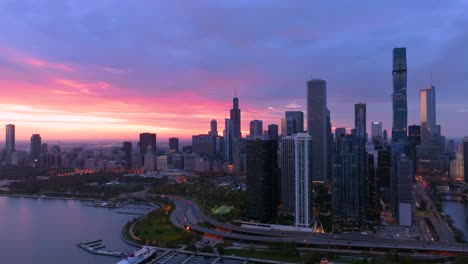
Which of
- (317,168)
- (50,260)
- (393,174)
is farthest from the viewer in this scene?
(317,168)

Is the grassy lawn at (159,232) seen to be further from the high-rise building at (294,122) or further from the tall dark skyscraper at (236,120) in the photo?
the tall dark skyscraper at (236,120)

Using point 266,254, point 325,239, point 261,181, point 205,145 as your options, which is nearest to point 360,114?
point 205,145

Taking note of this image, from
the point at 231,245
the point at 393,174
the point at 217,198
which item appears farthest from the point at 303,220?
the point at 217,198

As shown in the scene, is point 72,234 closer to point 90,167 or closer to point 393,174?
point 393,174

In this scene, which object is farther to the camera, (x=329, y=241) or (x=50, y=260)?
(x=329, y=241)

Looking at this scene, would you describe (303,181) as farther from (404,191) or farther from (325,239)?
(404,191)

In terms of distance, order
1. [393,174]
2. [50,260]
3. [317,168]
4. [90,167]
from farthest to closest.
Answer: [90,167] → [317,168] → [393,174] → [50,260]

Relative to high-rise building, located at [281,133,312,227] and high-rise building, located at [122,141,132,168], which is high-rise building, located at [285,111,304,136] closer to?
high-rise building, located at [122,141,132,168]
